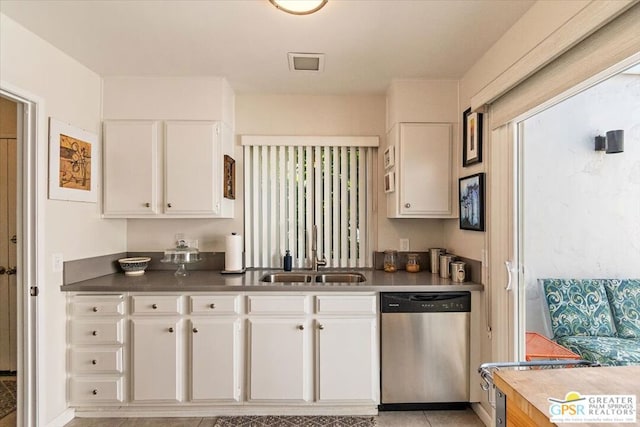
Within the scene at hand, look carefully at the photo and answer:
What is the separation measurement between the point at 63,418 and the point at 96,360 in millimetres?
419

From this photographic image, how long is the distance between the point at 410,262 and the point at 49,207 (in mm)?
2697

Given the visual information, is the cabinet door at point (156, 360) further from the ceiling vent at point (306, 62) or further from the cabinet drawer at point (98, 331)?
the ceiling vent at point (306, 62)

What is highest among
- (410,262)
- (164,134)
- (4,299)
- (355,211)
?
(164,134)

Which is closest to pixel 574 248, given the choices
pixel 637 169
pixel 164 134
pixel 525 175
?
pixel 637 169

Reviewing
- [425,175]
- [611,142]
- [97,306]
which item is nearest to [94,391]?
[97,306]

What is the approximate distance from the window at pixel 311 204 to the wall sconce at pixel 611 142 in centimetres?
165

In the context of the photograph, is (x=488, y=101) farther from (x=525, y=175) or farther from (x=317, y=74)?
(x=317, y=74)

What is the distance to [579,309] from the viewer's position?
7.70 feet

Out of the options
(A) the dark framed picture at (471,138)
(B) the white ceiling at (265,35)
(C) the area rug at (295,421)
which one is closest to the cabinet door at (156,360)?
(C) the area rug at (295,421)

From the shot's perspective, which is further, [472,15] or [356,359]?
[356,359]

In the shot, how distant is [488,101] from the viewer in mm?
2105

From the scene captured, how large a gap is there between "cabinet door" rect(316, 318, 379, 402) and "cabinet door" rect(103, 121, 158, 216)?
1.71 meters

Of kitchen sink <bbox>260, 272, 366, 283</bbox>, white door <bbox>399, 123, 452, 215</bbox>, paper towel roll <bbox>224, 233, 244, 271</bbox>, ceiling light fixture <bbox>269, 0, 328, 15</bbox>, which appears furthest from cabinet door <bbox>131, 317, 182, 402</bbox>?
ceiling light fixture <bbox>269, 0, 328, 15</bbox>

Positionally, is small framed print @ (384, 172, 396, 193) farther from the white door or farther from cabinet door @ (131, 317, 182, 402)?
cabinet door @ (131, 317, 182, 402)
